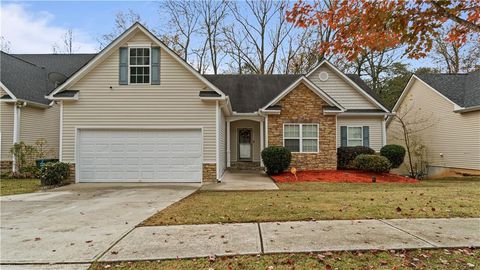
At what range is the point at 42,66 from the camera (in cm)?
2094

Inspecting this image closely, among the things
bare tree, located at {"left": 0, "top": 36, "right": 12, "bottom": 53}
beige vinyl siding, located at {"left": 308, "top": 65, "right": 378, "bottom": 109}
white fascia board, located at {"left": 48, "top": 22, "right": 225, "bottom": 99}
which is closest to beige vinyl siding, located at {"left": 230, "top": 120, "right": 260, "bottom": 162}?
beige vinyl siding, located at {"left": 308, "top": 65, "right": 378, "bottom": 109}

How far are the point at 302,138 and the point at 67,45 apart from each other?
91.1ft

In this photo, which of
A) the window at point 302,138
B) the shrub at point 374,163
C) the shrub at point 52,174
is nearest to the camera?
the shrub at point 52,174

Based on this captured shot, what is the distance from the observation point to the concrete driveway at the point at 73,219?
4.38 m

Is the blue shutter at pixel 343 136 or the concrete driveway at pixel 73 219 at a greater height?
the blue shutter at pixel 343 136

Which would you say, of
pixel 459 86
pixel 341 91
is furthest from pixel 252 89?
pixel 459 86

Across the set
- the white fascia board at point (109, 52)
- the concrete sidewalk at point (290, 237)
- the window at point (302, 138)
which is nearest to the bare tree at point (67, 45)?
the white fascia board at point (109, 52)

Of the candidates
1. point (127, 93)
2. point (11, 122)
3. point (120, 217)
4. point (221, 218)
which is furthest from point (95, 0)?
point (221, 218)

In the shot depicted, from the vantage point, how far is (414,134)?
20.7m

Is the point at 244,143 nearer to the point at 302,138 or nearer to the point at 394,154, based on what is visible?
the point at 302,138

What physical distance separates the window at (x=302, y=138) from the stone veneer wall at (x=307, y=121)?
0.21 meters

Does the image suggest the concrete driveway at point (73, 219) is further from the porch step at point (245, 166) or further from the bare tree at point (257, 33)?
the bare tree at point (257, 33)

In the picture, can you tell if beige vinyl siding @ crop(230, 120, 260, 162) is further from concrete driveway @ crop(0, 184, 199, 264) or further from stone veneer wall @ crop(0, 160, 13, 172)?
stone veneer wall @ crop(0, 160, 13, 172)

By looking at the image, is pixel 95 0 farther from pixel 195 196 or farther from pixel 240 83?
pixel 240 83
